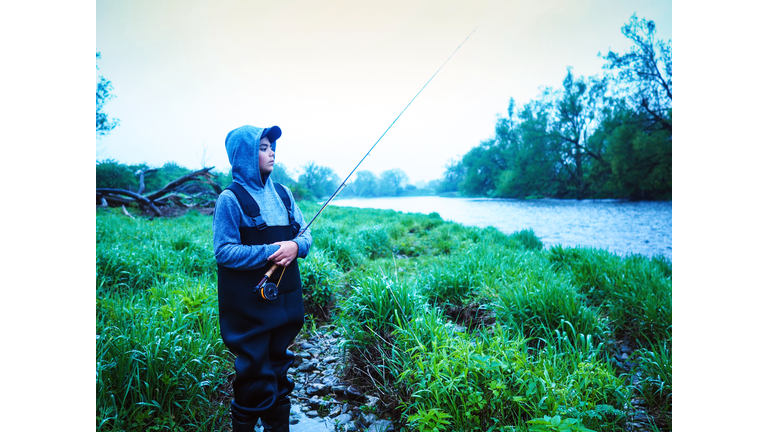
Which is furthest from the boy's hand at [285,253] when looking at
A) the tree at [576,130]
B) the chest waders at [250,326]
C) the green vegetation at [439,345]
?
the tree at [576,130]

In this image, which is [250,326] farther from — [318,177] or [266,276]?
[318,177]

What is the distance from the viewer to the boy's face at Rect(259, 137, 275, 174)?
5.65 ft

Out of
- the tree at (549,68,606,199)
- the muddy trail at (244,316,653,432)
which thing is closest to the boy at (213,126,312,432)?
the muddy trail at (244,316,653,432)

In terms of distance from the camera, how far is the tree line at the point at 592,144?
14908 mm

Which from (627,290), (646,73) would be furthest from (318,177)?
(646,73)

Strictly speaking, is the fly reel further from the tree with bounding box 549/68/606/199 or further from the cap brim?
the tree with bounding box 549/68/606/199

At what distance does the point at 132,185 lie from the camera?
11711 millimetres

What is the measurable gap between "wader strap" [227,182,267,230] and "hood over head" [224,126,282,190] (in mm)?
70

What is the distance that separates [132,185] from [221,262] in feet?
43.4

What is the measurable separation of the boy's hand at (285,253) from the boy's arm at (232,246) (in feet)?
0.09

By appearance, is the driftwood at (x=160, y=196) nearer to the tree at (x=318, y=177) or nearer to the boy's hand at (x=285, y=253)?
the tree at (x=318, y=177)

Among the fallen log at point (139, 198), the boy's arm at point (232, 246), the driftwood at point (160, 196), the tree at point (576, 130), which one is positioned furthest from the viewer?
the tree at point (576, 130)
